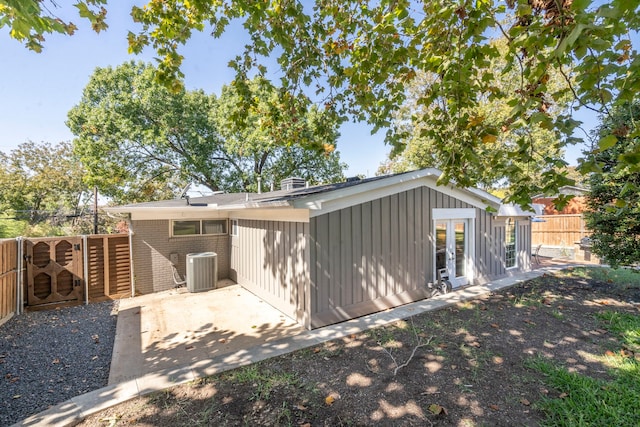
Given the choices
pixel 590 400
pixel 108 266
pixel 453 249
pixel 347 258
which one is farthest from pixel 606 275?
pixel 108 266

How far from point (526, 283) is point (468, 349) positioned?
5290 millimetres

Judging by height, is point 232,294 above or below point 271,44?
below

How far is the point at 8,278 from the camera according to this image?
5.53 metres

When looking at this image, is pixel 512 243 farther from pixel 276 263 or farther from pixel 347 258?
pixel 276 263

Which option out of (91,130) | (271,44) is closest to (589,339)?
(271,44)

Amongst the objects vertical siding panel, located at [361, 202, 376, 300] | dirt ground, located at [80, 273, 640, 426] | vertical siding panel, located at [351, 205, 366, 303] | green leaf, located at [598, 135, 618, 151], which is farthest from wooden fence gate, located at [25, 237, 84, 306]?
green leaf, located at [598, 135, 618, 151]

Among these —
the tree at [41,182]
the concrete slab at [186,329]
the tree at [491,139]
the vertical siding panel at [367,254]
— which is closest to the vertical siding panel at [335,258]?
the vertical siding panel at [367,254]

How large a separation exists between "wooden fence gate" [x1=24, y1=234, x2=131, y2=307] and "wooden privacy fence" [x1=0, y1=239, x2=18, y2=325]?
26 centimetres

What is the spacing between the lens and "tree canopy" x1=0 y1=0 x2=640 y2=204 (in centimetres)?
224

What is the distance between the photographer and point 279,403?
117 inches

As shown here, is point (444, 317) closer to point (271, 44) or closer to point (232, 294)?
point (232, 294)

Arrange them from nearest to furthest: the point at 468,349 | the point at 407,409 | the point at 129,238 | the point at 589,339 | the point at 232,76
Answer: the point at 407,409 < the point at 468,349 < the point at 589,339 < the point at 232,76 < the point at 129,238

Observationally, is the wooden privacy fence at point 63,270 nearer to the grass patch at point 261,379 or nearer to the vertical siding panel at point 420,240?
the grass patch at point 261,379

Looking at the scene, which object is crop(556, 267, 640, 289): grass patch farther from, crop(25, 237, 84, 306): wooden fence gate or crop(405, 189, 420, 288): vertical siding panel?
crop(25, 237, 84, 306): wooden fence gate
